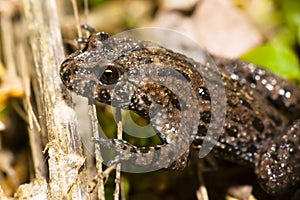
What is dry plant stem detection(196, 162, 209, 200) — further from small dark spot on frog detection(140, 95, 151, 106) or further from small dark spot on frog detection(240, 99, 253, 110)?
small dark spot on frog detection(140, 95, 151, 106)

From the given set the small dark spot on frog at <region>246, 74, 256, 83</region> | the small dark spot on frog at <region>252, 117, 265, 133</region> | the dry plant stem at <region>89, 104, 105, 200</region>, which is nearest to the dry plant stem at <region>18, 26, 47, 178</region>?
the dry plant stem at <region>89, 104, 105, 200</region>

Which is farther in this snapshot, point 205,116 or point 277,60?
point 277,60

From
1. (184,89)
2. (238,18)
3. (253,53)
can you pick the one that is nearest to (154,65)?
(184,89)

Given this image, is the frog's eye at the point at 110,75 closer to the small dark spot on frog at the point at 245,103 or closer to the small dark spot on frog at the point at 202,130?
the small dark spot on frog at the point at 202,130

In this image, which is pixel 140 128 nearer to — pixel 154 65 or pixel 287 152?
pixel 154 65

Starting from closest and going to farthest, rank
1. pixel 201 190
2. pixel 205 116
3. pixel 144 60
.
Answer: pixel 144 60 → pixel 205 116 → pixel 201 190

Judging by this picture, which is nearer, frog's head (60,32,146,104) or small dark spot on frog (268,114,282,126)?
frog's head (60,32,146,104)

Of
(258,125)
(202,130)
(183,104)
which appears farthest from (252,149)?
(183,104)

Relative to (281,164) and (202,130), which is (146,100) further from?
(281,164)

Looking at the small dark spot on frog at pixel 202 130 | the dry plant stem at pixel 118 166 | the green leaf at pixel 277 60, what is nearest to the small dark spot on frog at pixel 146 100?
the dry plant stem at pixel 118 166
